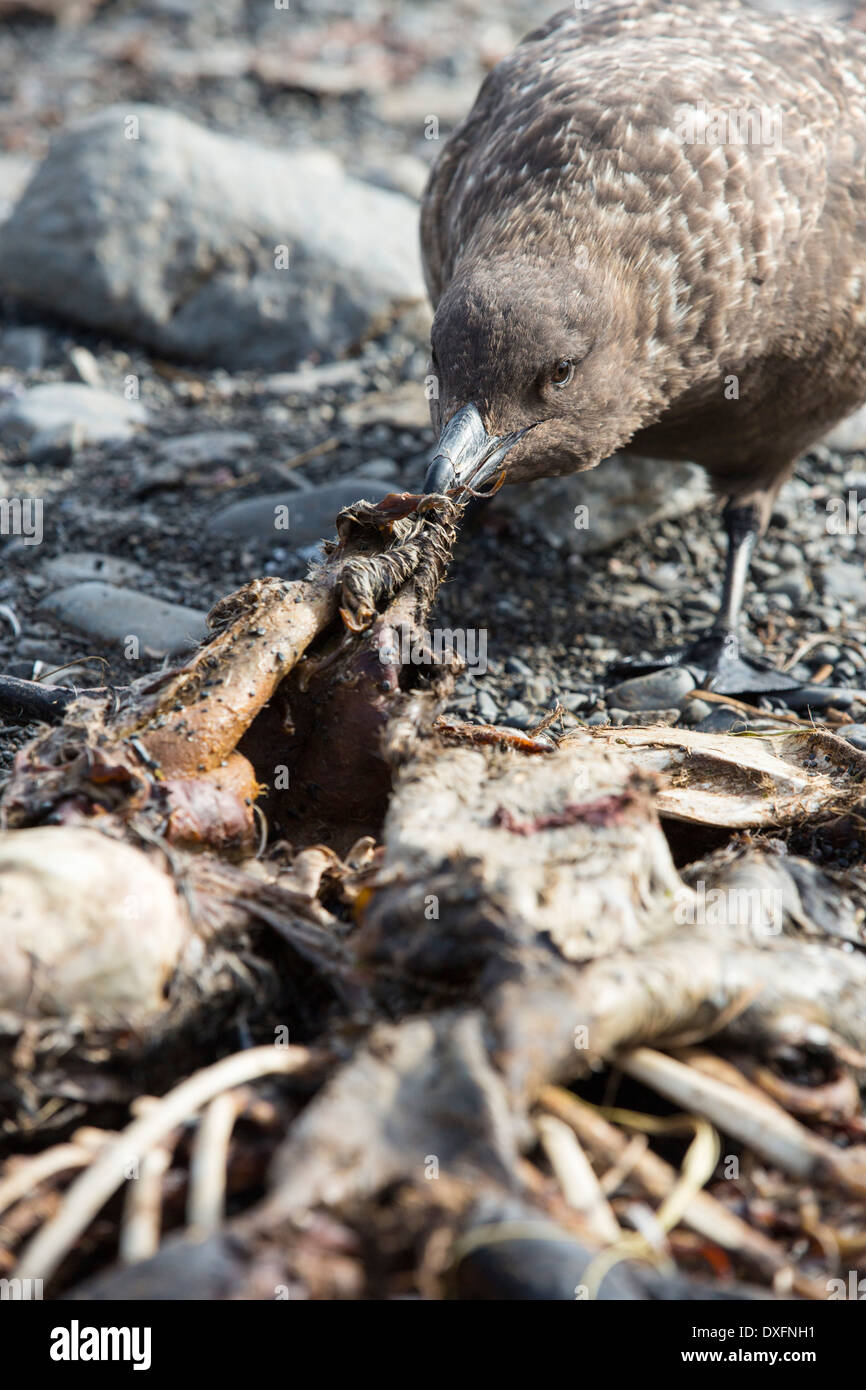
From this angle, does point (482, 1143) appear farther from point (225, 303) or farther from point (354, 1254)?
point (225, 303)

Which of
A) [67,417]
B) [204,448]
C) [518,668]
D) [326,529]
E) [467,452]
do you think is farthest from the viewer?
[67,417]


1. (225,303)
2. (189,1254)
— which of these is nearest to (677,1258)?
(189,1254)

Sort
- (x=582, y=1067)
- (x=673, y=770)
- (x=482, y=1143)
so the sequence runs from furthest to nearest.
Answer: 1. (x=673, y=770)
2. (x=582, y=1067)
3. (x=482, y=1143)

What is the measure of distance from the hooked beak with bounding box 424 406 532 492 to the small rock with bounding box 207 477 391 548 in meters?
1.20

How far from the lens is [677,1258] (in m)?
1.61

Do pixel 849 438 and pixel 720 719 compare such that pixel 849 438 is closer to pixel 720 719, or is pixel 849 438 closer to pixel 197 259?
pixel 720 719

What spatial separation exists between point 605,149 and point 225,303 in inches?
110

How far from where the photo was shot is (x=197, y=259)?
232 inches

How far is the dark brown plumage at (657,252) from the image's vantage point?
10.8 ft

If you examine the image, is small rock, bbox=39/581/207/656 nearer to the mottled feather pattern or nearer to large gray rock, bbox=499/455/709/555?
the mottled feather pattern

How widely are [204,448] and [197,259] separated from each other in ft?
4.32
